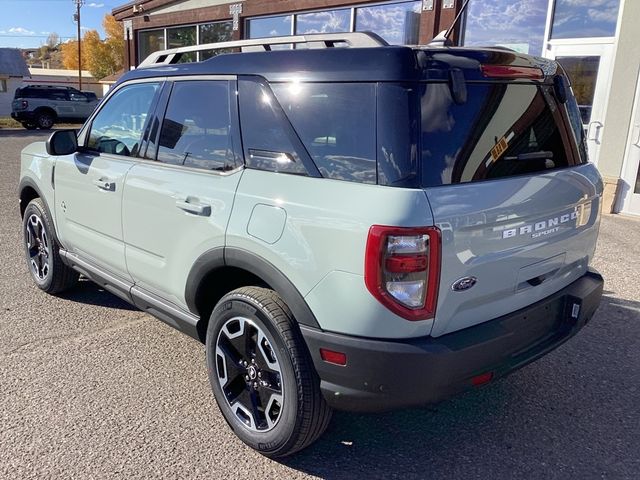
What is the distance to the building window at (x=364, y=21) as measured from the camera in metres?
9.98

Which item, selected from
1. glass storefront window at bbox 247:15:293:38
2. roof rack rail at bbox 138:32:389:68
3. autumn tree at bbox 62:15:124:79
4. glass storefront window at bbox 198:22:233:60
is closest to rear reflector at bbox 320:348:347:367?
roof rack rail at bbox 138:32:389:68

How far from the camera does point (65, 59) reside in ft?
312

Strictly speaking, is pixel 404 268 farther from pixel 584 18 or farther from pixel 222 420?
pixel 584 18

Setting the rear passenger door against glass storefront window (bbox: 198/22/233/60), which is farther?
glass storefront window (bbox: 198/22/233/60)

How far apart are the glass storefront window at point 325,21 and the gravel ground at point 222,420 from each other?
28.3 feet

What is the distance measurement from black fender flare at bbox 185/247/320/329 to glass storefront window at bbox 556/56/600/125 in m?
7.28

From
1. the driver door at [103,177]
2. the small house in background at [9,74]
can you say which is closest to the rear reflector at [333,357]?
the driver door at [103,177]

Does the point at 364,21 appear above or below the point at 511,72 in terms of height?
above

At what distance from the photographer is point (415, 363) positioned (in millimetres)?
2123

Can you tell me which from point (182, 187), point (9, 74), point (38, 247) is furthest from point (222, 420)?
point (9, 74)

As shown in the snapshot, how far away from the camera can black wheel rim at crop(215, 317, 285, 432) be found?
8.38 feet

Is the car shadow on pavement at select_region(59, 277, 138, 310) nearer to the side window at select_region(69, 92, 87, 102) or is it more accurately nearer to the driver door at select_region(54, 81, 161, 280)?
the driver door at select_region(54, 81, 161, 280)

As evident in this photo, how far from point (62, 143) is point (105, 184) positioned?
24.4 inches

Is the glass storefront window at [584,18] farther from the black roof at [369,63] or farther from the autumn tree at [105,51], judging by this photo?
the autumn tree at [105,51]
